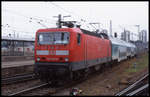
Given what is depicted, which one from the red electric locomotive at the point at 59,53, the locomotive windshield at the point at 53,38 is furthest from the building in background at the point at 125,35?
the locomotive windshield at the point at 53,38

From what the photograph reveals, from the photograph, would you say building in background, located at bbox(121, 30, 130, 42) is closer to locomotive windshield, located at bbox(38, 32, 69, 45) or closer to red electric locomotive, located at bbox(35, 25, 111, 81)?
red electric locomotive, located at bbox(35, 25, 111, 81)

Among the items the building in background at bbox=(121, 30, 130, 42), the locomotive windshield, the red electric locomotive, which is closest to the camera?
the red electric locomotive

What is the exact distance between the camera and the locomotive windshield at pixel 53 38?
1054cm

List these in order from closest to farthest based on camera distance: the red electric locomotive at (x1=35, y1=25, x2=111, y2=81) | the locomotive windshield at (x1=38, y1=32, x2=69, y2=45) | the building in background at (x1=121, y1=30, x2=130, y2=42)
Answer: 1. the red electric locomotive at (x1=35, y1=25, x2=111, y2=81)
2. the locomotive windshield at (x1=38, y1=32, x2=69, y2=45)
3. the building in background at (x1=121, y1=30, x2=130, y2=42)

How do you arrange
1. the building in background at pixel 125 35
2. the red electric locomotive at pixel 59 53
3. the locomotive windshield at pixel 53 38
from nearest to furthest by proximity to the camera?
1. the red electric locomotive at pixel 59 53
2. the locomotive windshield at pixel 53 38
3. the building in background at pixel 125 35

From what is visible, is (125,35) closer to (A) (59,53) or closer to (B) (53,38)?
(B) (53,38)

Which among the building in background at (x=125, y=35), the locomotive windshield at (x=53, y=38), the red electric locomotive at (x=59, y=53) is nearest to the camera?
the red electric locomotive at (x=59, y=53)

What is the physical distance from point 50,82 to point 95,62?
14.0ft

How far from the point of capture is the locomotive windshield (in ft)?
34.6

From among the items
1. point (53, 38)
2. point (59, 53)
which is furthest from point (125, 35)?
point (59, 53)

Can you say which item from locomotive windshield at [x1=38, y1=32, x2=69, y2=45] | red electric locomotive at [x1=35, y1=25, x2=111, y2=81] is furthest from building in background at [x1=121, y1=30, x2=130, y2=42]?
locomotive windshield at [x1=38, y1=32, x2=69, y2=45]

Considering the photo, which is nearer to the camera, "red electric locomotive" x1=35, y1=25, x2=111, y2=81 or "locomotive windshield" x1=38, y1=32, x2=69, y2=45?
"red electric locomotive" x1=35, y1=25, x2=111, y2=81

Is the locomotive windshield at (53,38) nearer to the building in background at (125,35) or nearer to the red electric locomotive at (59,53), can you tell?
the red electric locomotive at (59,53)

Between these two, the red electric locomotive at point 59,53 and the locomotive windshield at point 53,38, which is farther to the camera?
the locomotive windshield at point 53,38
